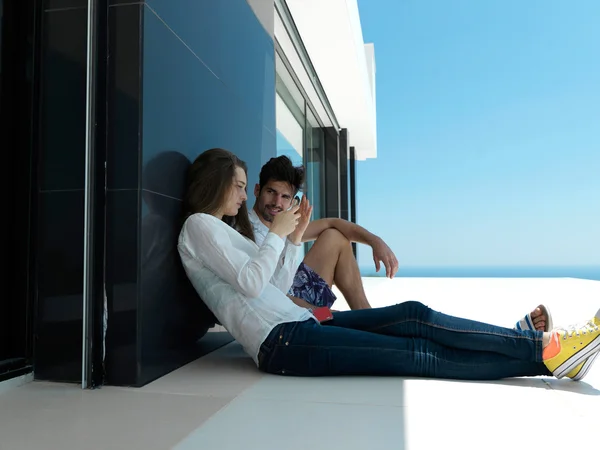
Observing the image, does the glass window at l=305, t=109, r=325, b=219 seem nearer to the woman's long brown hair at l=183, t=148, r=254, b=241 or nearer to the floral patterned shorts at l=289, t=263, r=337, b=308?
the floral patterned shorts at l=289, t=263, r=337, b=308

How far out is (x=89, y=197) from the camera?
182 centimetres

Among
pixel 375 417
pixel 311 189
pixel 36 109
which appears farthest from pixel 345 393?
pixel 311 189

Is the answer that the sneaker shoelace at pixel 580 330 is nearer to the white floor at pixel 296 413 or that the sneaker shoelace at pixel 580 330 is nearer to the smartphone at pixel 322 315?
the white floor at pixel 296 413

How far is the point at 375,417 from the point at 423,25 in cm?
3073

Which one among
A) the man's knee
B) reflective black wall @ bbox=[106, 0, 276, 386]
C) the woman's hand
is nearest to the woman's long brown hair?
reflective black wall @ bbox=[106, 0, 276, 386]

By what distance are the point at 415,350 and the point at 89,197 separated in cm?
130

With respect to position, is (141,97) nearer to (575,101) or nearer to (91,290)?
(91,290)

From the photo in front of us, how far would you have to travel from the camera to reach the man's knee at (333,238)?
2.89 m

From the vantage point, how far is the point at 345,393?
1.71m

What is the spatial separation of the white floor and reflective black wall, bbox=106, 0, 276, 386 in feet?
0.59

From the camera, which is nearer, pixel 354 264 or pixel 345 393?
pixel 345 393

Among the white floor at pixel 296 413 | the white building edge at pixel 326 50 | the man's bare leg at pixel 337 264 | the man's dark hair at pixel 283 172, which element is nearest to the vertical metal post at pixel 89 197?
the white floor at pixel 296 413

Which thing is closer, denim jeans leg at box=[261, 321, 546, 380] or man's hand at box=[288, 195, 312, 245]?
denim jeans leg at box=[261, 321, 546, 380]

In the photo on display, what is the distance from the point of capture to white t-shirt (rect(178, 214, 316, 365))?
1884 millimetres
